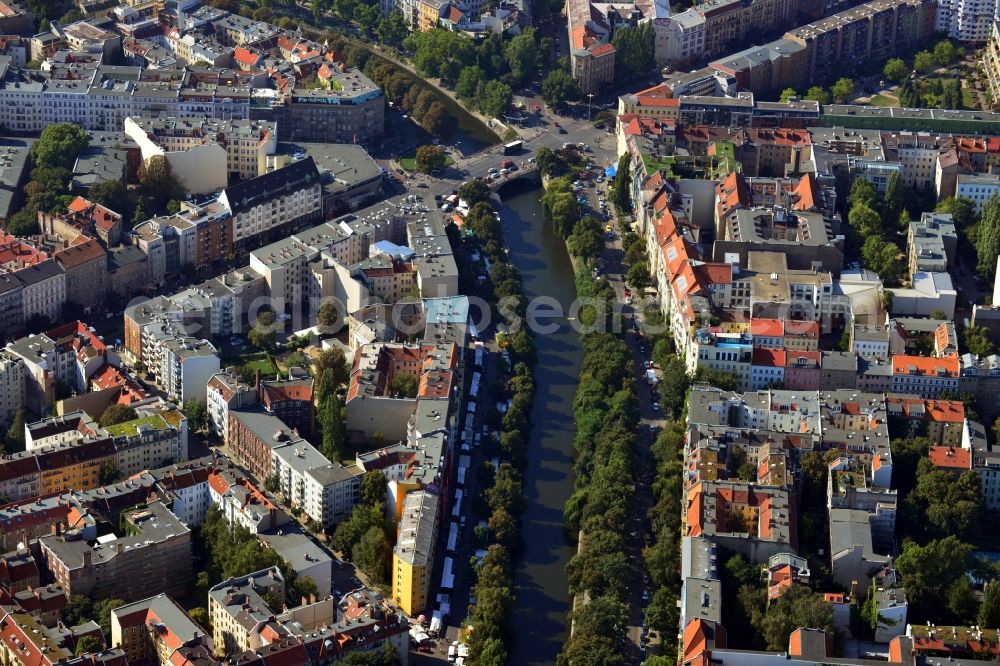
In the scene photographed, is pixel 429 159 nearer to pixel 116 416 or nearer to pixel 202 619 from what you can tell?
pixel 116 416

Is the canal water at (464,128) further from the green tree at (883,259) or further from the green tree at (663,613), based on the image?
→ the green tree at (663,613)

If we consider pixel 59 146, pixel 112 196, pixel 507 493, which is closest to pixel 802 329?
pixel 507 493

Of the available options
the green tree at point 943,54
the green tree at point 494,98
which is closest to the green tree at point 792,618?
the green tree at point 494,98

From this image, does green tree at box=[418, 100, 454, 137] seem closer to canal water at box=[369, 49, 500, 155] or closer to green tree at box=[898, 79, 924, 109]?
canal water at box=[369, 49, 500, 155]

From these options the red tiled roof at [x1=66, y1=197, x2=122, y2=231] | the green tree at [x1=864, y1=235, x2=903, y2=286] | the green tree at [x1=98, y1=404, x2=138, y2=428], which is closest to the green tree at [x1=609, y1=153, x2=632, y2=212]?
the green tree at [x1=864, y1=235, x2=903, y2=286]

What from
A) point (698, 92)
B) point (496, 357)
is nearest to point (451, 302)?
point (496, 357)

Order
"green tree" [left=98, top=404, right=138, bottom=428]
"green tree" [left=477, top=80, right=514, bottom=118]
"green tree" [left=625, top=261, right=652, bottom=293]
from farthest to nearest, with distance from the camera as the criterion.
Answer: "green tree" [left=477, top=80, right=514, bottom=118] → "green tree" [left=625, top=261, right=652, bottom=293] → "green tree" [left=98, top=404, right=138, bottom=428]
